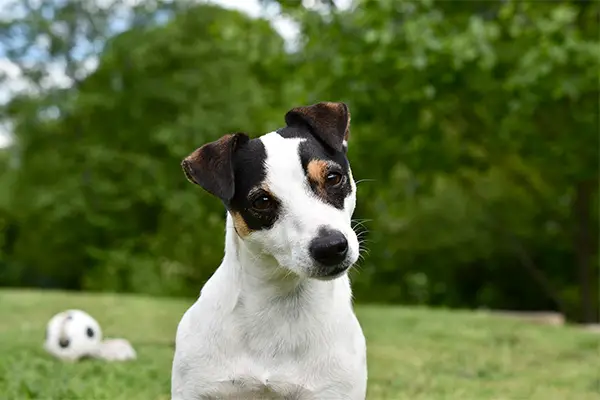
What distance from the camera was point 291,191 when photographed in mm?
3830

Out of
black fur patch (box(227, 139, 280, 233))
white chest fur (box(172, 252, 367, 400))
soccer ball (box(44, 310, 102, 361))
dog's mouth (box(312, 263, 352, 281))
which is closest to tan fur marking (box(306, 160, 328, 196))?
black fur patch (box(227, 139, 280, 233))

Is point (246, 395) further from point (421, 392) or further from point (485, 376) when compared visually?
point (485, 376)

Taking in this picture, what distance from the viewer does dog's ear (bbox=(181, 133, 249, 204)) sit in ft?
12.9

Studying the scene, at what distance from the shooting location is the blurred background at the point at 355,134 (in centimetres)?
1599

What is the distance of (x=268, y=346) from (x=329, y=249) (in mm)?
642

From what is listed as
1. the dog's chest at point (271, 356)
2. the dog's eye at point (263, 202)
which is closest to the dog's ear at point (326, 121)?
the dog's eye at point (263, 202)

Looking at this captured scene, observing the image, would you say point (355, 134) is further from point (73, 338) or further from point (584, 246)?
point (73, 338)

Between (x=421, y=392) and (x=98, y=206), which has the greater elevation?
(x=421, y=392)

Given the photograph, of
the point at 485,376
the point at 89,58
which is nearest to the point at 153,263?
the point at 89,58

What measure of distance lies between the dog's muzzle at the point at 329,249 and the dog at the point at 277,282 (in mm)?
10

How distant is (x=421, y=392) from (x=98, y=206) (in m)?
25.5

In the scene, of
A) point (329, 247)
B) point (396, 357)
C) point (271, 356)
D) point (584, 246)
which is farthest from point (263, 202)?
point (584, 246)

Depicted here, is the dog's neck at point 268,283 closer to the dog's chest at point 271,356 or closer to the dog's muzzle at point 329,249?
the dog's chest at point 271,356

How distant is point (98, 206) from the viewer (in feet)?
104
